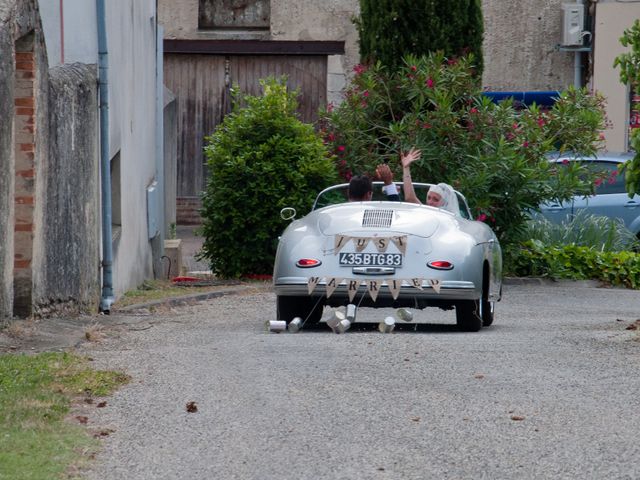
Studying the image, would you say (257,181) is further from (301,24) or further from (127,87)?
(301,24)

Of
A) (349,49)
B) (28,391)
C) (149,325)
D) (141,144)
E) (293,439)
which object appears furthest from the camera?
(349,49)

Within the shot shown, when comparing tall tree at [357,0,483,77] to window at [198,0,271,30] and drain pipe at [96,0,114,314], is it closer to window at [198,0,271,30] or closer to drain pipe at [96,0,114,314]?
drain pipe at [96,0,114,314]

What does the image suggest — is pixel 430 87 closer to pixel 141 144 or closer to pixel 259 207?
pixel 259 207

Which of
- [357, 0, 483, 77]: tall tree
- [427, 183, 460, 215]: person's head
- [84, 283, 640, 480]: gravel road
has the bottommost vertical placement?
[84, 283, 640, 480]: gravel road

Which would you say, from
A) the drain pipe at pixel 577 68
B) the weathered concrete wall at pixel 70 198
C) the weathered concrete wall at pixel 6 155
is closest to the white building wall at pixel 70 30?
the weathered concrete wall at pixel 70 198

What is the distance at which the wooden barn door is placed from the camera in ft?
88.3

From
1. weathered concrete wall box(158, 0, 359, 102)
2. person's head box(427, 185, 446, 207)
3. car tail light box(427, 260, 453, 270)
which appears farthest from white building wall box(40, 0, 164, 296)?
weathered concrete wall box(158, 0, 359, 102)

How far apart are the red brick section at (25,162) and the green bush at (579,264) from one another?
8815mm

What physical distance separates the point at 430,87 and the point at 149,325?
6701mm

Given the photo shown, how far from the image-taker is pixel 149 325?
12.5 m

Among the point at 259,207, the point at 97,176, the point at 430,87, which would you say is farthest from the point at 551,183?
the point at 97,176

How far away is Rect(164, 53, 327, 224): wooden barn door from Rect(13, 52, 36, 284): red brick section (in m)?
16.0

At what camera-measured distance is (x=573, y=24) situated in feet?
88.2

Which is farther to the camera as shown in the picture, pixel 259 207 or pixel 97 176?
pixel 259 207
